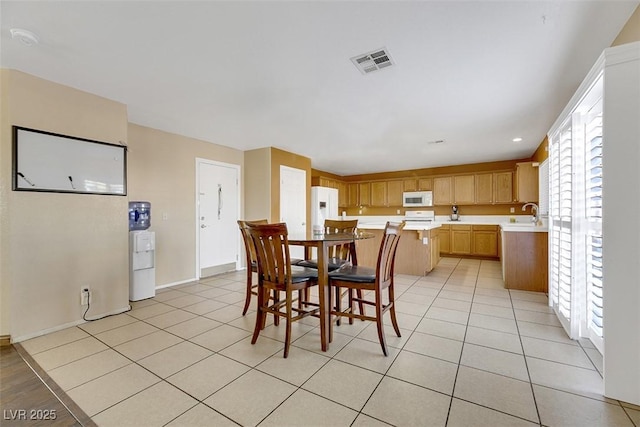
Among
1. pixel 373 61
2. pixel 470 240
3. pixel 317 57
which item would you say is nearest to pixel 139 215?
pixel 317 57

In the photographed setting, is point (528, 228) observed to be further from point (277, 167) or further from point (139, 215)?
point (139, 215)

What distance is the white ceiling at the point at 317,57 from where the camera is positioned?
1691 mm

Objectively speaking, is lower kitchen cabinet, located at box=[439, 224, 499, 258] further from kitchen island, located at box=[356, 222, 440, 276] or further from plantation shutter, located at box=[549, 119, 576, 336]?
plantation shutter, located at box=[549, 119, 576, 336]

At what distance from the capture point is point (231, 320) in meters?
2.74

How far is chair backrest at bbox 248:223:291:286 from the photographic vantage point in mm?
2051

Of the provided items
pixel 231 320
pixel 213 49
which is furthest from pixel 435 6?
pixel 231 320

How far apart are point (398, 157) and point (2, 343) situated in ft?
20.4

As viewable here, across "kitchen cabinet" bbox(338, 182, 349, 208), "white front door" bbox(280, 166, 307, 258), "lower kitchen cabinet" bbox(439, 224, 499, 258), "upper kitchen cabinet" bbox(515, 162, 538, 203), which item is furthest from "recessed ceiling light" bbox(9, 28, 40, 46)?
"lower kitchen cabinet" bbox(439, 224, 499, 258)

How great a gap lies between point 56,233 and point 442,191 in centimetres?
717

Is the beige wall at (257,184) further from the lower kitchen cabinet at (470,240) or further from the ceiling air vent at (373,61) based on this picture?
the lower kitchen cabinet at (470,240)

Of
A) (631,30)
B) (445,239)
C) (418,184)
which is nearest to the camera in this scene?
(631,30)

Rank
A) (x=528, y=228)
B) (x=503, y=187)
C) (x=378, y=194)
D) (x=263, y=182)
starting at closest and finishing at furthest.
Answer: (x=528, y=228)
(x=263, y=182)
(x=503, y=187)
(x=378, y=194)

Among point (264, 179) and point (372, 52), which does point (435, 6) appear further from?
point (264, 179)

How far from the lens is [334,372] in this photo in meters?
1.84
